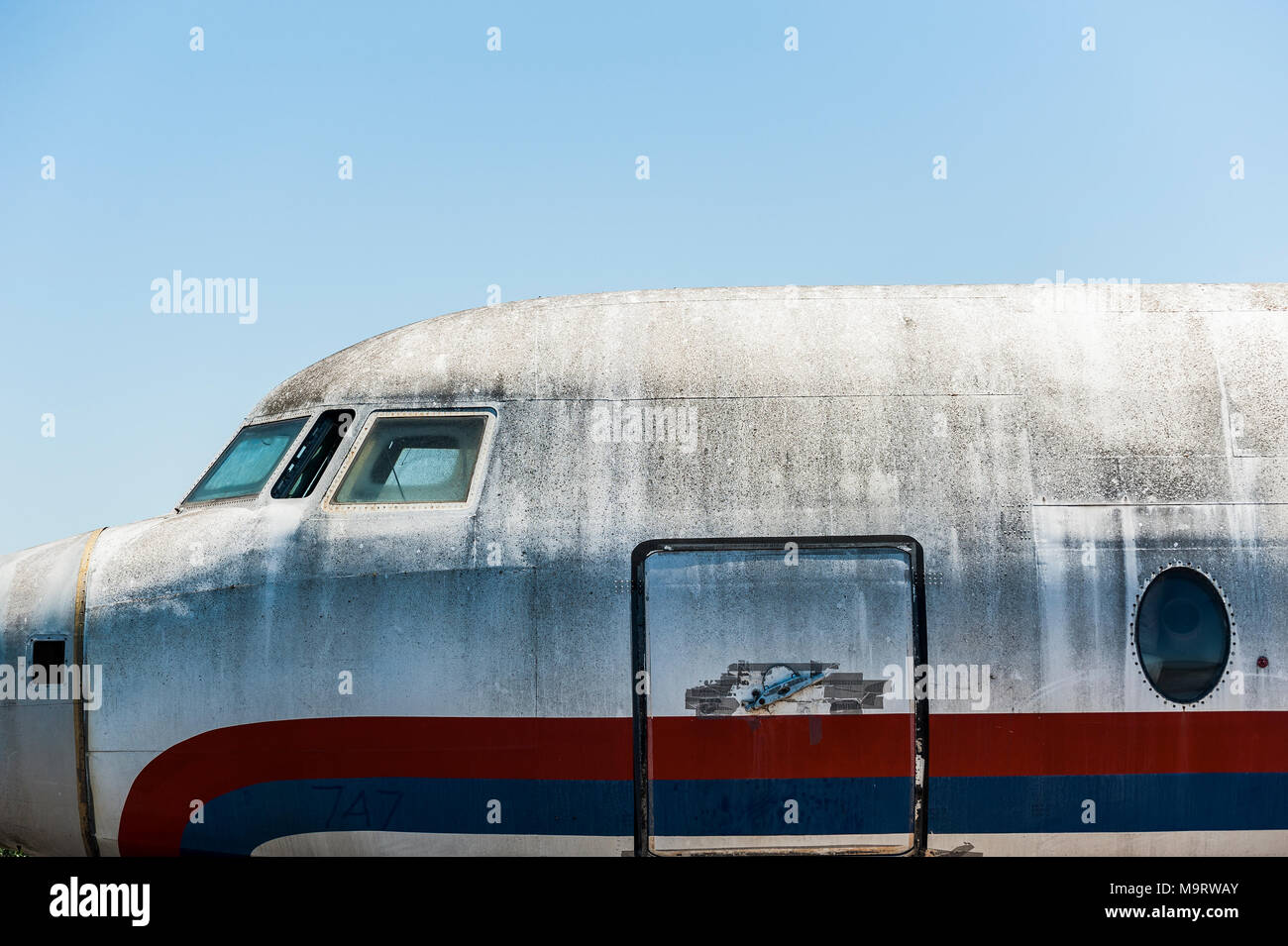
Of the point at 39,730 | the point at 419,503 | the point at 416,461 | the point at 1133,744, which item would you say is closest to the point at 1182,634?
the point at 1133,744

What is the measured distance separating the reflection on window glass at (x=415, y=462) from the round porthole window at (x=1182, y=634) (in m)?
4.31

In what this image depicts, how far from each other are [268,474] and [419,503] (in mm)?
1172

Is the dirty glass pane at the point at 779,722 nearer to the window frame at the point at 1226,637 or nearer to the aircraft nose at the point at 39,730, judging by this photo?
the window frame at the point at 1226,637

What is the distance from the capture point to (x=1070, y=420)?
24.5 feet

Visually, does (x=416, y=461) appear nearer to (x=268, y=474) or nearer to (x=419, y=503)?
(x=419, y=503)

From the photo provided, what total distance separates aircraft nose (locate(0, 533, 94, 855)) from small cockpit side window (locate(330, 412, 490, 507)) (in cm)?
185

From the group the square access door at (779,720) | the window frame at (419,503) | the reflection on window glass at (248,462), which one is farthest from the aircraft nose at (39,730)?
the square access door at (779,720)

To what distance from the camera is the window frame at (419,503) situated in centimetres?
739

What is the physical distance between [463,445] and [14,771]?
11.2 feet

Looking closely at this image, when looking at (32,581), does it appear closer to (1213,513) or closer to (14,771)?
(14,771)

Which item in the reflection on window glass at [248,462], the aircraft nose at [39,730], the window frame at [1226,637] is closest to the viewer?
the window frame at [1226,637]
